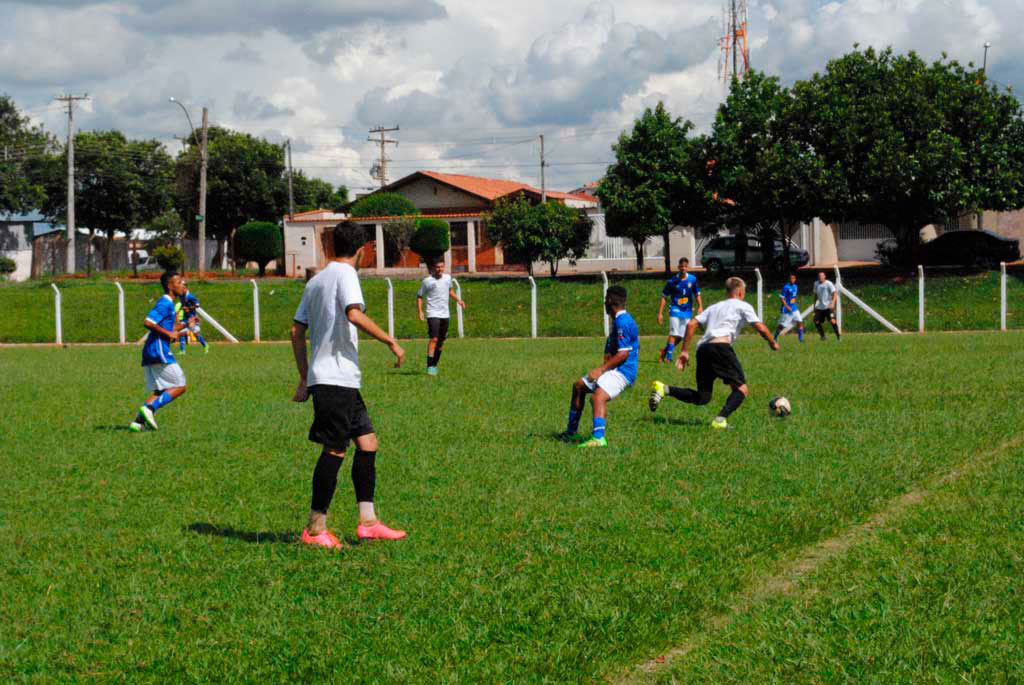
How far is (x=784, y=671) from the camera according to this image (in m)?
4.57

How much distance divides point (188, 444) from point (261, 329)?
23.0m

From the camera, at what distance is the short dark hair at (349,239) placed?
21.3 feet

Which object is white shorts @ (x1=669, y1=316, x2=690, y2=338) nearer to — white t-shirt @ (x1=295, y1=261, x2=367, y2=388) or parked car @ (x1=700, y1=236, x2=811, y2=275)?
white t-shirt @ (x1=295, y1=261, x2=367, y2=388)

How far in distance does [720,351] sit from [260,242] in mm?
48899

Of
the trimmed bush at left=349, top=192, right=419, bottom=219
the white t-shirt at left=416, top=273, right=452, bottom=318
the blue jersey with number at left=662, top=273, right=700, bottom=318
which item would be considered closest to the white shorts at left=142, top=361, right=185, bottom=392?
the white t-shirt at left=416, top=273, right=452, bottom=318

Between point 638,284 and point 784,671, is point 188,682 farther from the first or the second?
point 638,284

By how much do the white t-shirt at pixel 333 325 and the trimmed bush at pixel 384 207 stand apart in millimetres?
51577

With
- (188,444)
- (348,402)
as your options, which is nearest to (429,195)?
(188,444)

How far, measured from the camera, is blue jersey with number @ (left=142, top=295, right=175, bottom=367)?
1174 centimetres

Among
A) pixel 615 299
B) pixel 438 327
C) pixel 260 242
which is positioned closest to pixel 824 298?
pixel 438 327

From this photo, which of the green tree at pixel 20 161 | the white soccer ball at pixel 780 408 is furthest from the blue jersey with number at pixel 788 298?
the green tree at pixel 20 161

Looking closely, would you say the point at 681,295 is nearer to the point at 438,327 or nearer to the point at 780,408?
the point at 438,327

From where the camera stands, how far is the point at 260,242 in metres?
57.9

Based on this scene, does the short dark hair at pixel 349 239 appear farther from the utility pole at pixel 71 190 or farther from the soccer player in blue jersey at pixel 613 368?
the utility pole at pixel 71 190
